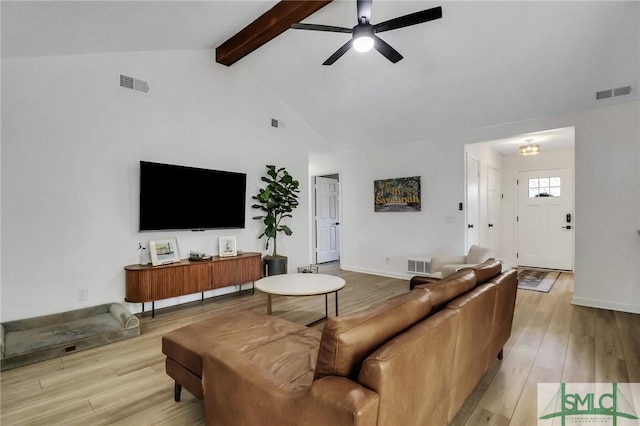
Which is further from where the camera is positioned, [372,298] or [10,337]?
[372,298]

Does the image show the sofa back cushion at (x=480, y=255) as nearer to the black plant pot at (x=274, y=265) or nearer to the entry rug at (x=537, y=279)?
the entry rug at (x=537, y=279)

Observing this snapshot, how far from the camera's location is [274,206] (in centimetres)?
493

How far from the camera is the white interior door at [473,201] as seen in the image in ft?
16.4

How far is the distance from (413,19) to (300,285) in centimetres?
264

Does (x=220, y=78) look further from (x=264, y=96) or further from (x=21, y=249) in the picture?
(x=21, y=249)

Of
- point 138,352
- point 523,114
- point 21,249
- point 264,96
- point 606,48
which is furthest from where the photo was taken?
point 264,96

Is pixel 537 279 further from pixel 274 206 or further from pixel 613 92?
pixel 274 206

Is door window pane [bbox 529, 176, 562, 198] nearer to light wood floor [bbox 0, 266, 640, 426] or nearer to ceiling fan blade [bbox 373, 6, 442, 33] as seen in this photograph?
light wood floor [bbox 0, 266, 640, 426]

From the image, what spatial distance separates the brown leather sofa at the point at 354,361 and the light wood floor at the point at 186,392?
0.22m

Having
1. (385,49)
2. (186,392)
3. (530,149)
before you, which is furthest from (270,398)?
(530,149)

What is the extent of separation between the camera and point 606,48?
3217mm

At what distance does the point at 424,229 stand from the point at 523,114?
2.23m

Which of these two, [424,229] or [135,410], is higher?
[424,229]

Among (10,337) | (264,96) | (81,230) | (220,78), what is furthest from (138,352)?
(264,96)
